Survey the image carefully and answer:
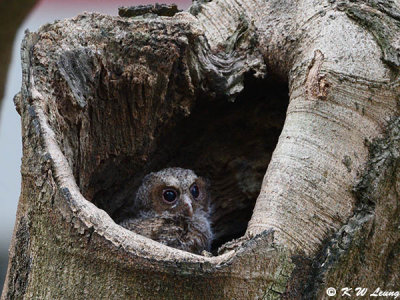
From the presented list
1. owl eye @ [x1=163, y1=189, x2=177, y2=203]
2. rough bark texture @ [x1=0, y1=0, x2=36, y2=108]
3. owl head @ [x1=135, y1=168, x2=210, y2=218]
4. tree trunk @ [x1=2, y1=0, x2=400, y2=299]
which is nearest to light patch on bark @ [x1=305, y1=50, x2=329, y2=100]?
tree trunk @ [x1=2, y1=0, x2=400, y2=299]

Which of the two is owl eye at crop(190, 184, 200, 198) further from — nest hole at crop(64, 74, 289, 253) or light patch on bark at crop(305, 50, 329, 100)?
light patch on bark at crop(305, 50, 329, 100)

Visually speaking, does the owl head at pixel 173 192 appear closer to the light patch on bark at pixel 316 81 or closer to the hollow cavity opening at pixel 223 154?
the hollow cavity opening at pixel 223 154

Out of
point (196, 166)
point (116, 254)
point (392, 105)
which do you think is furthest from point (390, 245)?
point (196, 166)

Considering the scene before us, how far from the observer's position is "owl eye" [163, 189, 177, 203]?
3574 mm

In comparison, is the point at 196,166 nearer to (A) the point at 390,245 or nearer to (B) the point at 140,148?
(B) the point at 140,148

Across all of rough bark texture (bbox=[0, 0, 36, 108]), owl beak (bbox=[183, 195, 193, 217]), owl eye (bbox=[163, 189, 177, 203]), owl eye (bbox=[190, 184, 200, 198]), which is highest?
rough bark texture (bbox=[0, 0, 36, 108])

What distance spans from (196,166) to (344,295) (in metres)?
1.85

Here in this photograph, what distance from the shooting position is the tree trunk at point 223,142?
67.9 inches

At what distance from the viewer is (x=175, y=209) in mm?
3559

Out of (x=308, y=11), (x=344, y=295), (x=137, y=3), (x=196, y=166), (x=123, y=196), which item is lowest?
(x=344, y=295)

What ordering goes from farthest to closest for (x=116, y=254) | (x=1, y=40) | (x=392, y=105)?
(x=392, y=105) → (x=1, y=40) → (x=116, y=254)

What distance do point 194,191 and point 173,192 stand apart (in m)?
0.13

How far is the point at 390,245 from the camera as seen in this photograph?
2.02 meters

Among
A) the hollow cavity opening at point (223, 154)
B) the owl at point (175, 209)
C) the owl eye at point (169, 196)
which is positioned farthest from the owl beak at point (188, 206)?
the hollow cavity opening at point (223, 154)
